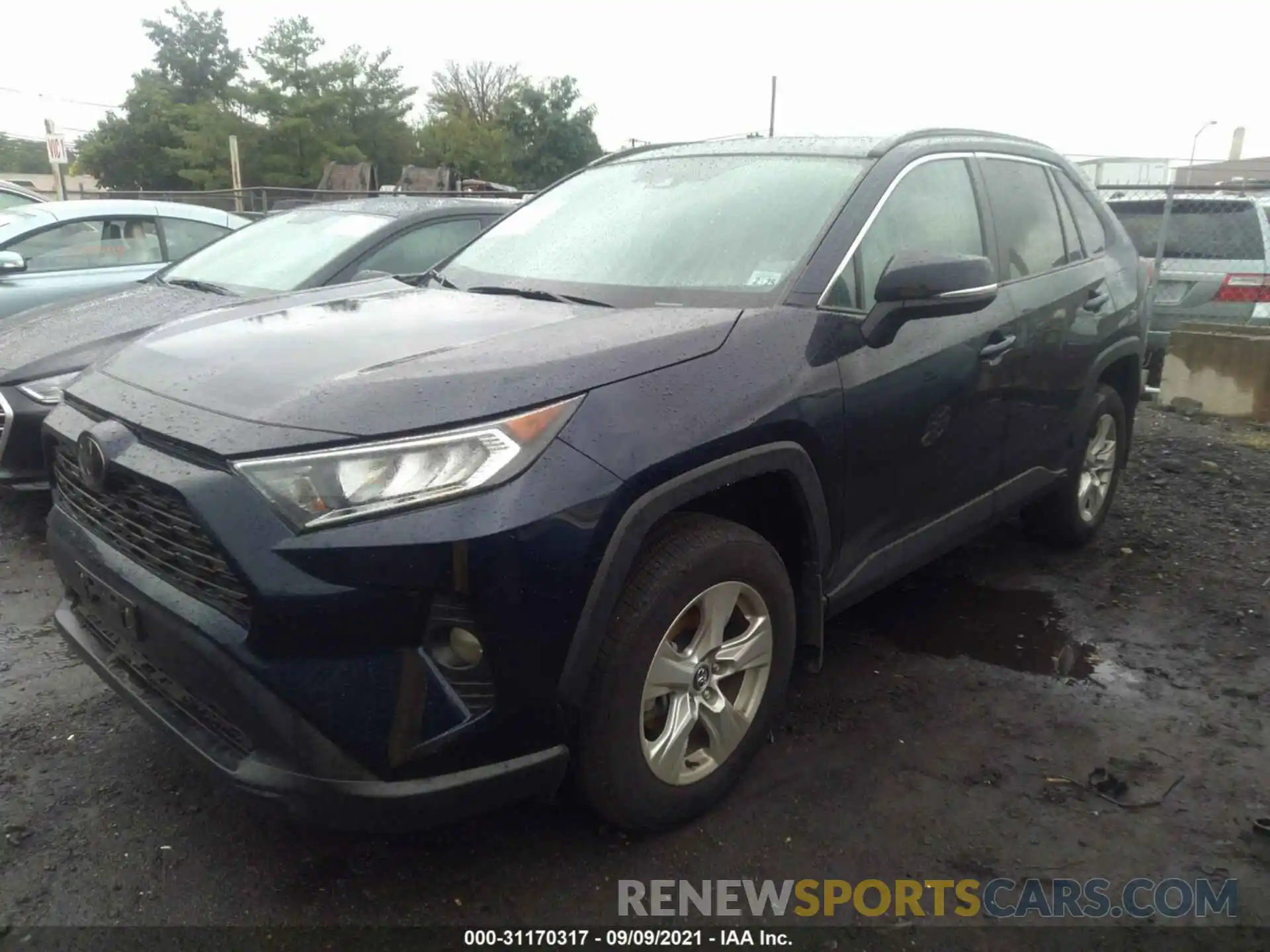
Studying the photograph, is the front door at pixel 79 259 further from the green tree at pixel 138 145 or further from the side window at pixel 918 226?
the green tree at pixel 138 145

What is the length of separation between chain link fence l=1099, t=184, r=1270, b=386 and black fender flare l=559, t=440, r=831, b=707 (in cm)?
663

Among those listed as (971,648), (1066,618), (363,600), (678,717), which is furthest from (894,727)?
(363,600)

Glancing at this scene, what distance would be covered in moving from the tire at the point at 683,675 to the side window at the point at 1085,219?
2.62 meters

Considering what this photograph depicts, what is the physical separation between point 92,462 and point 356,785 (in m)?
1.04

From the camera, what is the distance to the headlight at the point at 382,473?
1.97m

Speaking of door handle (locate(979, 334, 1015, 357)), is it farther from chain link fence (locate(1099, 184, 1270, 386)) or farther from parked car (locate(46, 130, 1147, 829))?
chain link fence (locate(1099, 184, 1270, 386))

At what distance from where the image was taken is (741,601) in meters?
2.59

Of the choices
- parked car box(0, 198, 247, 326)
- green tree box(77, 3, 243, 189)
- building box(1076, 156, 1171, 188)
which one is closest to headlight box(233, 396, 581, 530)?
parked car box(0, 198, 247, 326)

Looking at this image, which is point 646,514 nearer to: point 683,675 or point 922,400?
point 683,675

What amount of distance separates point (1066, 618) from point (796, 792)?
1.85m

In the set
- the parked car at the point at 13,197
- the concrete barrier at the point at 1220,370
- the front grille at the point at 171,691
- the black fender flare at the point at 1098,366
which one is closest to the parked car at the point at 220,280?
the front grille at the point at 171,691

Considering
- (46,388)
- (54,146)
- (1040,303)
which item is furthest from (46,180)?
(1040,303)

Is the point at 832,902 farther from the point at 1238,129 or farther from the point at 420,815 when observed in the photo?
the point at 1238,129

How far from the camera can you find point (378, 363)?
7.64 feet
